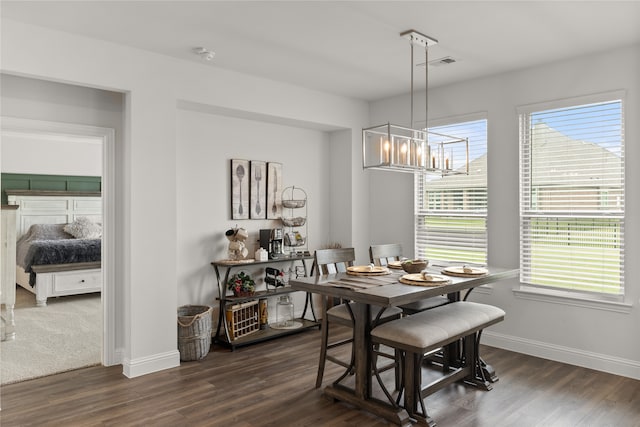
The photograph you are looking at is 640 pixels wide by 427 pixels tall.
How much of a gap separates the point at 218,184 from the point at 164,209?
3.05 ft

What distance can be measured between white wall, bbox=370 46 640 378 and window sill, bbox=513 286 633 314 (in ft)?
0.04

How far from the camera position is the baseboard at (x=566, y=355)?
363cm

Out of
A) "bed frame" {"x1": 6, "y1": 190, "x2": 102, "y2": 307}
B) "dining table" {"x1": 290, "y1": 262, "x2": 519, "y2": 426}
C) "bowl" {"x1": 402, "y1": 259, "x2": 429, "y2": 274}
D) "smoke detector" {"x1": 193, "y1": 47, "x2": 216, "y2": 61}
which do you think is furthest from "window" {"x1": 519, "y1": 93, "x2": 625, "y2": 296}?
"bed frame" {"x1": 6, "y1": 190, "x2": 102, "y2": 307}

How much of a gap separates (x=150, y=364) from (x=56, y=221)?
548 centimetres

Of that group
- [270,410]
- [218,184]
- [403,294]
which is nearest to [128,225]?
[218,184]

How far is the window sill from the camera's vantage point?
3696 mm

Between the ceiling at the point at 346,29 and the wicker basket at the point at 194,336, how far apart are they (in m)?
2.26

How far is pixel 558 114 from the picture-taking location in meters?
4.07

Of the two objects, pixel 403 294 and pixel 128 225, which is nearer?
pixel 403 294

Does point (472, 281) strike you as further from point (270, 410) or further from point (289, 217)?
point (289, 217)

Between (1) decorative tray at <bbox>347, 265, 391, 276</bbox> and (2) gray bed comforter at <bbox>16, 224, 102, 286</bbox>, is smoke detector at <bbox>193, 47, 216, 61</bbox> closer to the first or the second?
(1) decorative tray at <bbox>347, 265, 391, 276</bbox>

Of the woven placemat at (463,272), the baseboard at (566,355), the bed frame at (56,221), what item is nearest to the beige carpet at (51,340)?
the bed frame at (56,221)

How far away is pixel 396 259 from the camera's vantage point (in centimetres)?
425

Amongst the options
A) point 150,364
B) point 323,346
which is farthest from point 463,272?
point 150,364
